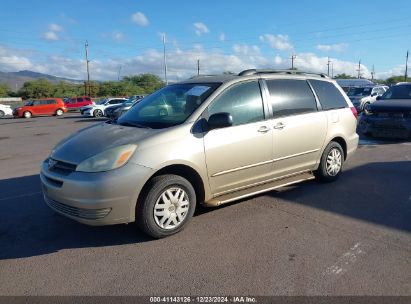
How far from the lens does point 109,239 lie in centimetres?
396

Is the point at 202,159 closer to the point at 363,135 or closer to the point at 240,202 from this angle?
the point at 240,202

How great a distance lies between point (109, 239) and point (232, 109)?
209 centimetres

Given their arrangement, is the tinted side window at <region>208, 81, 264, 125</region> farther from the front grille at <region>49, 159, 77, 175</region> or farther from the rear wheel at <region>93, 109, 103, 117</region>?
the rear wheel at <region>93, 109, 103, 117</region>

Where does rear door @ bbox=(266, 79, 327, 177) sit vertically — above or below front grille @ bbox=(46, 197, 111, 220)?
above

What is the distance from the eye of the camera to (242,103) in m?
4.57

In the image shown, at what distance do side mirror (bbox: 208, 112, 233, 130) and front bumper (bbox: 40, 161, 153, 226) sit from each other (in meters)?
0.92

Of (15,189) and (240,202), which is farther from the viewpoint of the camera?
(15,189)

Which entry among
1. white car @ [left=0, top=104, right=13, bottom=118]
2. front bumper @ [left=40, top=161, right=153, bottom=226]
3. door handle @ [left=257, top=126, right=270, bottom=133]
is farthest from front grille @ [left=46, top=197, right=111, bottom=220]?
white car @ [left=0, top=104, right=13, bottom=118]

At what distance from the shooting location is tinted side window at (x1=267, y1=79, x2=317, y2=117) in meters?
4.89

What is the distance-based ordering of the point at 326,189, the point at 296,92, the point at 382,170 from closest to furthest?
the point at 296,92 → the point at 326,189 → the point at 382,170

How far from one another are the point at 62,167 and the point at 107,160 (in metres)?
0.57

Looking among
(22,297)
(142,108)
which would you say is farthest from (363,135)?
(22,297)

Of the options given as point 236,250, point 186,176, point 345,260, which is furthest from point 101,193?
point 345,260

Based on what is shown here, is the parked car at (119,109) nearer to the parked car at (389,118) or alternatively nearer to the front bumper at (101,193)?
the front bumper at (101,193)
